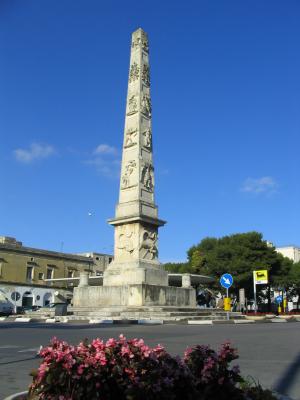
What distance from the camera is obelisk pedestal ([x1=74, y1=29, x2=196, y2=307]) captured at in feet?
70.7

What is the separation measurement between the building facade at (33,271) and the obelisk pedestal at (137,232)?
29.7m

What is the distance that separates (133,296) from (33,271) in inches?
1443

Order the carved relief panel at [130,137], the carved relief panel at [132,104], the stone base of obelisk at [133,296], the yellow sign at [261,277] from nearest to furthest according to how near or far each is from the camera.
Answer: the stone base of obelisk at [133,296] → the carved relief panel at [130,137] → the carved relief panel at [132,104] → the yellow sign at [261,277]

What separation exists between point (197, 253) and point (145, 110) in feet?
110

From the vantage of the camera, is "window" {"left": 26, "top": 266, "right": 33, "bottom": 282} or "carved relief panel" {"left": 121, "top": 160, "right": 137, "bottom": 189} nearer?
"carved relief panel" {"left": 121, "top": 160, "right": 137, "bottom": 189}

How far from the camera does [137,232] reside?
2248cm

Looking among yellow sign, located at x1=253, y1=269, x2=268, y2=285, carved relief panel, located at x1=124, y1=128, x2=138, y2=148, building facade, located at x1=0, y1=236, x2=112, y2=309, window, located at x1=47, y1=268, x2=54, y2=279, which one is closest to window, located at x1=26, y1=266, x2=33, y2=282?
building facade, located at x1=0, y1=236, x2=112, y2=309

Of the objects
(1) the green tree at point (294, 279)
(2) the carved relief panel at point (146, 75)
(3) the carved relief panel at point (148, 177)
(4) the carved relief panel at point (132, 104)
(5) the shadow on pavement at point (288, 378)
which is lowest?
(5) the shadow on pavement at point (288, 378)

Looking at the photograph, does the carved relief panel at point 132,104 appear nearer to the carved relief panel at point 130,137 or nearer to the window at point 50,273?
the carved relief panel at point 130,137

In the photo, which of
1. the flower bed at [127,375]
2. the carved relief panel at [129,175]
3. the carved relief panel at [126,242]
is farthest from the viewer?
the carved relief panel at [129,175]

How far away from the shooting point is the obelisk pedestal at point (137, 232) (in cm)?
2156

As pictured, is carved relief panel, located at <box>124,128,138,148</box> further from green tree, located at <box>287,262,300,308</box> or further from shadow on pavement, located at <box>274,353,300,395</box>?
green tree, located at <box>287,262,300,308</box>

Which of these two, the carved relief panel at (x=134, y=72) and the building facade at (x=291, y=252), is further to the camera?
the building facade at (x=291, y=252)

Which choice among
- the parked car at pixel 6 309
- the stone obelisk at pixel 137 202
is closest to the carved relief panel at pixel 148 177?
the stone obelisk at pixel 137 202
